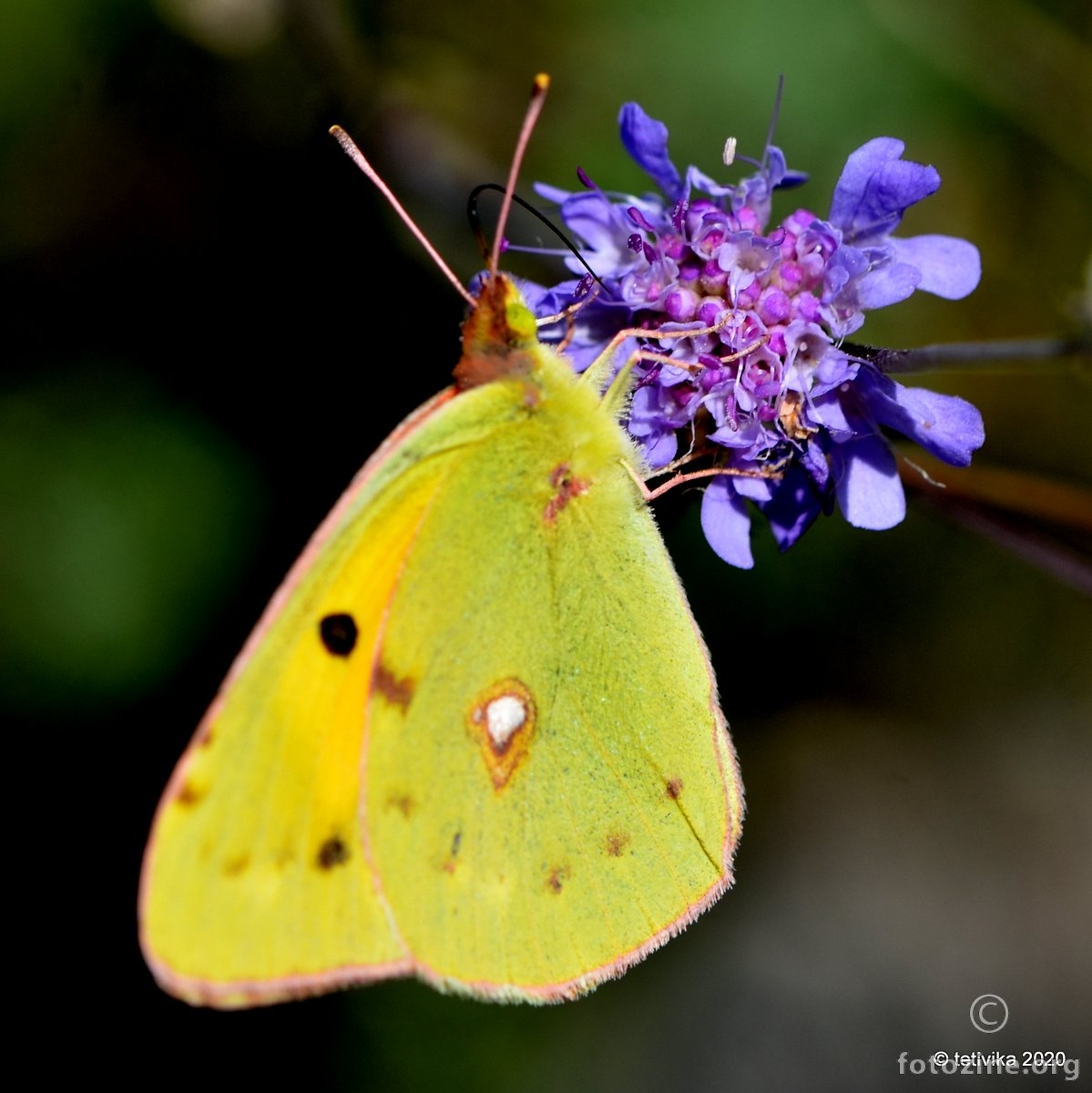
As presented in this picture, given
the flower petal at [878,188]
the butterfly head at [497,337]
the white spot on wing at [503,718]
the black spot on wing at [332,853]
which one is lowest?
the white spot on wing at [503,718]

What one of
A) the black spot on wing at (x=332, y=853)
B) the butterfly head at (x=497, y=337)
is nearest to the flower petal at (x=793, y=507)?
the butterfly head at (x=497, y=337)

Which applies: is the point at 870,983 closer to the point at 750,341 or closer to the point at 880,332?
the point at 880,332

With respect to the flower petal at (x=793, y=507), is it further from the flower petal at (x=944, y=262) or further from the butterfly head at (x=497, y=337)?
the butterfly head at (x=497, y=337)

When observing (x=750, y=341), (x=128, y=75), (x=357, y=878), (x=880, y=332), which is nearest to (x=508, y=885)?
(x=357, y=878)

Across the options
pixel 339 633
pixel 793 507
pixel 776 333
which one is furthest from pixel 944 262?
pixel 339 633

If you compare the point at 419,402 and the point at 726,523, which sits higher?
the point at 419,402

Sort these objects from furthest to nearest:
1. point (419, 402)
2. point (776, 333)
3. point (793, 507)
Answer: point (419, 402) → point (793, 507) → point (776, 333)

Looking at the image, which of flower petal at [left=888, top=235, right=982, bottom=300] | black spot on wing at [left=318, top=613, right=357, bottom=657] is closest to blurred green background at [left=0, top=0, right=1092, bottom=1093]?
flower petal at [left=888, top=235, right=982, bottom=300]

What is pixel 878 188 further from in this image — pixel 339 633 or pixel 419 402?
pixel 419 402
